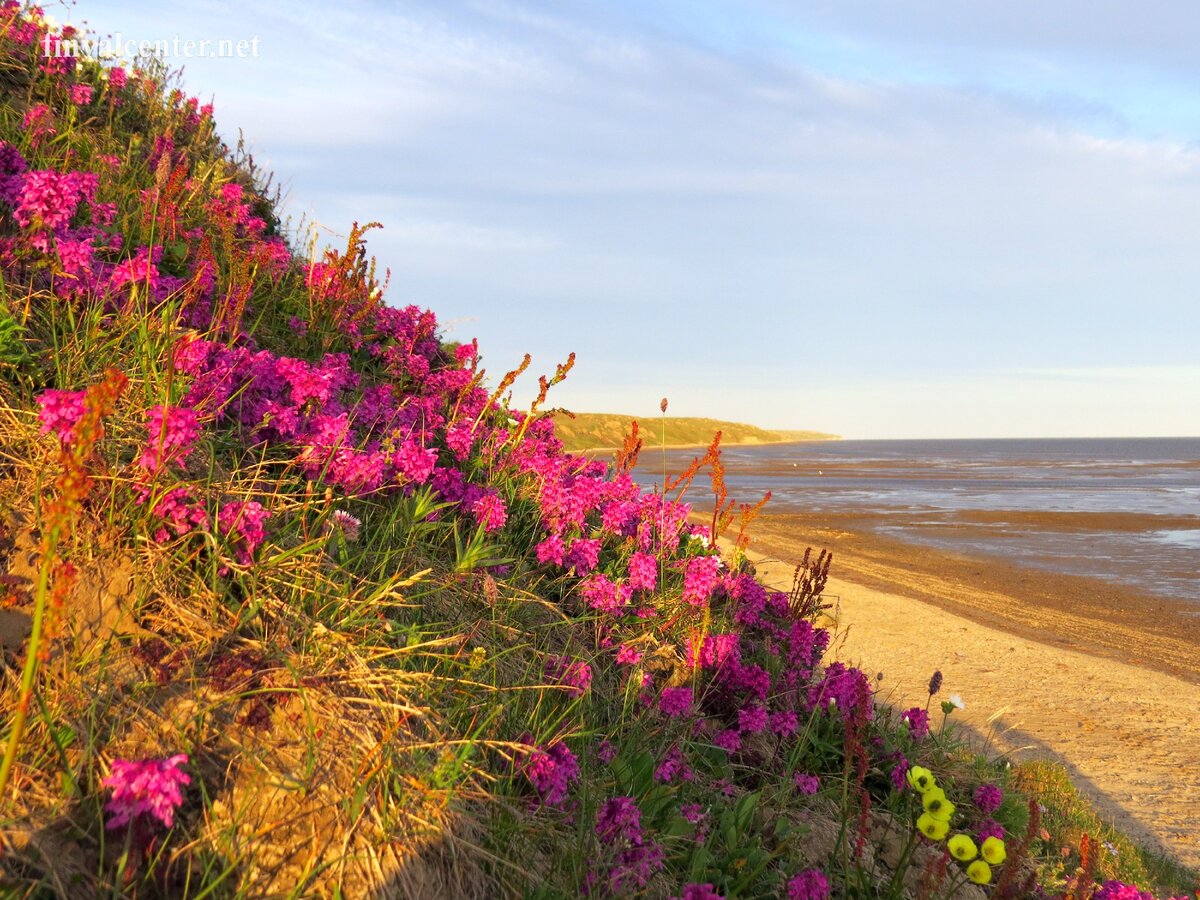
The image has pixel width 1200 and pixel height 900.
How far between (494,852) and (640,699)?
181 cm

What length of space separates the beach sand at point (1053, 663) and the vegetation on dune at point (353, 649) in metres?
2.24

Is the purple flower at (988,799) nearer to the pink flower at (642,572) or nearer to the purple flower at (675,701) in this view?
the purple flower at (675,701)

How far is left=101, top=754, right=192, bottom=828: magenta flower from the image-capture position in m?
2.12

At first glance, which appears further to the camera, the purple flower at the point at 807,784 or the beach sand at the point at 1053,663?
the beach sand at the point at 1053,663

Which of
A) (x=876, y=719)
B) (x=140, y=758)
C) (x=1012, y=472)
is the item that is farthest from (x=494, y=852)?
(x=1012, y=472)

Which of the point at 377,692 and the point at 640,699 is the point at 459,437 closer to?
the point at 640,699

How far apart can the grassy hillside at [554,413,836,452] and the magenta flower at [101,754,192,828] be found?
77.4m

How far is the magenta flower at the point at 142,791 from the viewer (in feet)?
6.96

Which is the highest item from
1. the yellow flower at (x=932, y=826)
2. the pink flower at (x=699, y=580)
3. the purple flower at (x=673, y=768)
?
the pink flower at (x=699, y=580)

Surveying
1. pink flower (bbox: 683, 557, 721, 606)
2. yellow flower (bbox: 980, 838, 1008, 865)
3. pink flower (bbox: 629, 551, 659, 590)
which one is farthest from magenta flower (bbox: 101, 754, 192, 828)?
pink flower (bbox: 683, 557, 721, 606)

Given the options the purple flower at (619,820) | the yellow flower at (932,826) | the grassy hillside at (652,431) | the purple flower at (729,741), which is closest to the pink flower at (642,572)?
the purple flower at (729,741)

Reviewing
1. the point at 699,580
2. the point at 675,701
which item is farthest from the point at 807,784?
the point at 699,580

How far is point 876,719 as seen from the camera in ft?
19.0

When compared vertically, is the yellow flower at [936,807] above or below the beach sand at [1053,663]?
above
